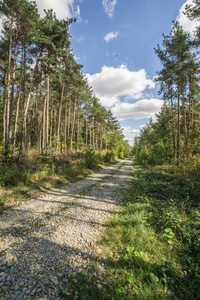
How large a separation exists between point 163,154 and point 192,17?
13.5 meters

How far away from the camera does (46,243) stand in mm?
3113

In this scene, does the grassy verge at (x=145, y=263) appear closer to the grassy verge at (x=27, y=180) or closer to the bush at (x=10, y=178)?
the grassy verge at (x=27, y=180)

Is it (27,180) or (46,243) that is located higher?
(27,180)

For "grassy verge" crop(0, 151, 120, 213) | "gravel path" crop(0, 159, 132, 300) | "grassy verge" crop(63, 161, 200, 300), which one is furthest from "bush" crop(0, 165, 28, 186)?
"grassy verge" crop(63, 161, 200, 300)

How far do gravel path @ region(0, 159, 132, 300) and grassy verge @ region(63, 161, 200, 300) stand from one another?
0.34 meters

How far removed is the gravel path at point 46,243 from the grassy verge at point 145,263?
0.34m

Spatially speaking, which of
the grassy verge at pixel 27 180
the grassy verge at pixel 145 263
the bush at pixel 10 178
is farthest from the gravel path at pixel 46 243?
the bush at pixel 10 178

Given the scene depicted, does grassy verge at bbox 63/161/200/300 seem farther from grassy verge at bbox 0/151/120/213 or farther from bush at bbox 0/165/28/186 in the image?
bush at bbox 0/165/28/186

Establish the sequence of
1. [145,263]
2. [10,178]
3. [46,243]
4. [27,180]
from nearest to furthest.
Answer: [145,263] → [46,243] → [10,178] → [27,180]

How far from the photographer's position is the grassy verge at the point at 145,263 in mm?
2008

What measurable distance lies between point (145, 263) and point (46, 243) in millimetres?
2449

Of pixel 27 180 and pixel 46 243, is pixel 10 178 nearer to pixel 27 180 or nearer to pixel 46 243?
pixel 27 180

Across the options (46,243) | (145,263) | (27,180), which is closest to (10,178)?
(27,180)

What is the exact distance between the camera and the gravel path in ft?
7.01
